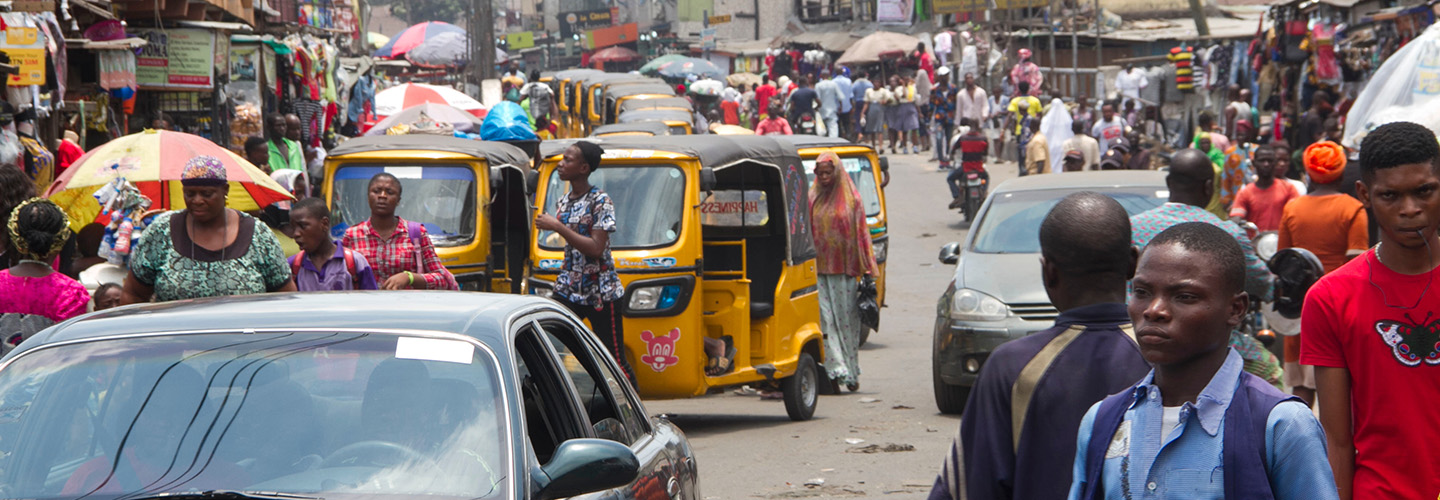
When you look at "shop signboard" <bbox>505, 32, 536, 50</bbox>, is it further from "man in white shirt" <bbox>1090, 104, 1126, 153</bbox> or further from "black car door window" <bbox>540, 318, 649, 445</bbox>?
"black car door window" <bbox>540, 318, 649, 445</bbox>

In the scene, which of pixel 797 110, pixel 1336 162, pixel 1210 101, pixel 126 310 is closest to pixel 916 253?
pixel 1210 101

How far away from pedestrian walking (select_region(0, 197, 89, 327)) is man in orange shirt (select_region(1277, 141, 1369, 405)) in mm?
5899

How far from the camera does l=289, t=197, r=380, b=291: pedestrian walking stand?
7984 mm

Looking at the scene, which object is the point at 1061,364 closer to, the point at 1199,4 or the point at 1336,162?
the point at 1336,162

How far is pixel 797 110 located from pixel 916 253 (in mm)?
11487

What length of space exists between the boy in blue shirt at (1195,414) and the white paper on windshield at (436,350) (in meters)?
1.77

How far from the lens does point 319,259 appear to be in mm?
8109

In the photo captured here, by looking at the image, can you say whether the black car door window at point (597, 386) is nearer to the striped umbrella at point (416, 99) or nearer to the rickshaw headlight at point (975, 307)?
the rickshaw headlight at point (975, 307)

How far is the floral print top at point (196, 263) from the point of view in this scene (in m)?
6.63

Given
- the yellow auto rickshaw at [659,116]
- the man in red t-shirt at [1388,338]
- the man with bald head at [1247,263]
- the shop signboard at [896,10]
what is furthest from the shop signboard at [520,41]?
the man in red t-shirt at [1388,338]

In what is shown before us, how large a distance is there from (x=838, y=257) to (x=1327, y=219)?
13.6ft

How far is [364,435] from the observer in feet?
12.9

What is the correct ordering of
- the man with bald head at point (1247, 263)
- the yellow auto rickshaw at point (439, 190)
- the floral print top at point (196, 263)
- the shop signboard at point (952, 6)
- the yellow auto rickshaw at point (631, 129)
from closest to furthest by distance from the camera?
the man with bald head at point (1247, 263)
the floral print top at point (196, 263)
the yellow auto rickshaw at point (439, 190)
the yellow auto rickshaw at point (631, 129)
the shop signboard at point (952, 6)

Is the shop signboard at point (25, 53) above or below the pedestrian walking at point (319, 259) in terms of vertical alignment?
above
